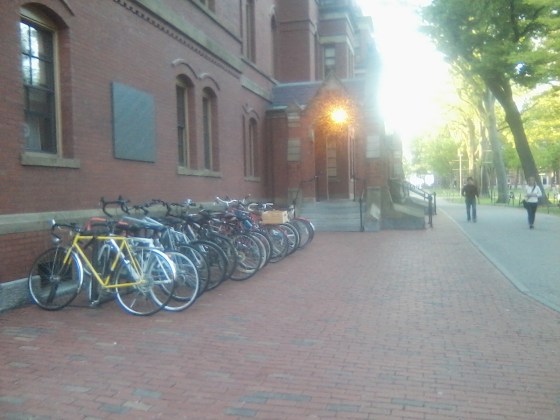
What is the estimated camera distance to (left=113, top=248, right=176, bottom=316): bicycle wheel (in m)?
7.24

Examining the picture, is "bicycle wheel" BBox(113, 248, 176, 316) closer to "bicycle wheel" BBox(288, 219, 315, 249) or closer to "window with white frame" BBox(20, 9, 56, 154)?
"window with white frame" BBox(20, 9, 56, 154)

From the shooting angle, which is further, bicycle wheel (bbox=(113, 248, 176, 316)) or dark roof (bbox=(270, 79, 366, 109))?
dark roof (bbox=(270, 79, 366, 109))

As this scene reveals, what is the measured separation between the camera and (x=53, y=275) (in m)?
7.59

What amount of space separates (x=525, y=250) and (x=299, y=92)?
1149 centimetres

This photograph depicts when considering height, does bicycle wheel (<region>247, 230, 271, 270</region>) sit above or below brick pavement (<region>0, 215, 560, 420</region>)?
above

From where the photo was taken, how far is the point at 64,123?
30.0 ft

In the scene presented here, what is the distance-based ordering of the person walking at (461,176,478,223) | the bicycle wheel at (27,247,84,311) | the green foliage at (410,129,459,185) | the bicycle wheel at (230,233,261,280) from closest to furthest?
the bicycle wheel at (27,247,84,311) < the bicycle wheel at (230,233,261,280) < the person walking at (461,176,478,223) < the green foliage at (410,129,459,185)

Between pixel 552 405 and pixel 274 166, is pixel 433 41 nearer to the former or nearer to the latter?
pixel 274 166

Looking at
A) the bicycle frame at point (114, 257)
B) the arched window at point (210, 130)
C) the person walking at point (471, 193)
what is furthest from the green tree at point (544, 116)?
the bicycle frame at point (114, 257)

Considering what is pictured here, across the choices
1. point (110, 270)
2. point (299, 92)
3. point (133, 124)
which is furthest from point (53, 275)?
point (299, 92)

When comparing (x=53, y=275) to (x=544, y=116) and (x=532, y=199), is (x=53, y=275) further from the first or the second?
(x=544, y=116)

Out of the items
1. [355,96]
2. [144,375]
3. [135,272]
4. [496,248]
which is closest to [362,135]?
[355,96]

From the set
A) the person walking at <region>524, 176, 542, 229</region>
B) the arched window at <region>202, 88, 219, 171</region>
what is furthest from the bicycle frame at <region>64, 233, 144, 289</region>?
the person walking at <region>524, 176, 542, 229</region>

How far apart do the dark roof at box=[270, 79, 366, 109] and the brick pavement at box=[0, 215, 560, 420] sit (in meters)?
13.5
